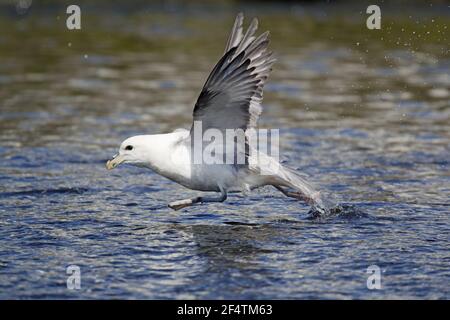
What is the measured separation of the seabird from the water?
397 mm

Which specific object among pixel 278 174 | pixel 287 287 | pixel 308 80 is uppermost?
pixel 308 80

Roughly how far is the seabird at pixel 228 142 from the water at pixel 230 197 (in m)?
0.40

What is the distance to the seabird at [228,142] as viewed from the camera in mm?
6688

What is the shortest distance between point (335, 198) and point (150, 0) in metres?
21.3

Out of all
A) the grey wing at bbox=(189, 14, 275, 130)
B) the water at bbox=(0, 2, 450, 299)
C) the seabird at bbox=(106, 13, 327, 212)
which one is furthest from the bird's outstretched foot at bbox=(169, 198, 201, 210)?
the grey wing at bbox=(189, 14, 275, 130)

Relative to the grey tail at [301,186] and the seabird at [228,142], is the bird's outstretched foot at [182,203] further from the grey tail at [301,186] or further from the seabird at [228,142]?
the grey tail at [301,186]

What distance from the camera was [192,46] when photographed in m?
19.7

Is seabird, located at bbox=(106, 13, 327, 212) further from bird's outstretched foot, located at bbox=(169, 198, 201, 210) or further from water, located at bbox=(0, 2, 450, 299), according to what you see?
water, located at bbox=(0, 2, 450, 299)

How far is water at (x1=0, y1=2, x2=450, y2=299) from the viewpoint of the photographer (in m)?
6.12

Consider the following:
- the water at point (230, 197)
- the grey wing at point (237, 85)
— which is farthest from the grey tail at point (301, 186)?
the grey wing at point (237, 85)

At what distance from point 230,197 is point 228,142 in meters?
1.46

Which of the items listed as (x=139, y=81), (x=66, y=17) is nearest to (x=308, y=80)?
(x=139, y=81)

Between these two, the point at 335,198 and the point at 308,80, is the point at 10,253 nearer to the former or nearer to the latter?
the point at 335,198

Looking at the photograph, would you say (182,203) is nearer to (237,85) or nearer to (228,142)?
(228,142)
